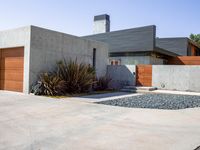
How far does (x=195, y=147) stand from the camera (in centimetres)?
407

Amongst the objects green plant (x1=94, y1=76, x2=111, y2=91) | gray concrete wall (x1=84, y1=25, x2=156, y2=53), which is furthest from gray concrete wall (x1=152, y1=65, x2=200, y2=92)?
gray concrete wall (x1=84, y1=25, x2=156, y2=53)

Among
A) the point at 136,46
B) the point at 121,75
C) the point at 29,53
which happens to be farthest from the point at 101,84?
the point at 136,46

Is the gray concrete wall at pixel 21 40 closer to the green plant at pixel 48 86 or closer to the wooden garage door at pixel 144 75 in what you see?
the green plant at pixel 48 86

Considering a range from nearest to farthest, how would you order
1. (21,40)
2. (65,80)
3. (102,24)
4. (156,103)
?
(156,103) < (21,40) < (65,80) < (102,24)

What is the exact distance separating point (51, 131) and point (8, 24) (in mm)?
11139

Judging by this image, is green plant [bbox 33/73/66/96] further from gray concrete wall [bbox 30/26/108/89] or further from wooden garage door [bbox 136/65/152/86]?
wooden garage door [bbox 136/65/152/86]

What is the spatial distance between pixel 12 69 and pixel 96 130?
953 cm

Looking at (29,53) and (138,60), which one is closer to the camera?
(29,53)

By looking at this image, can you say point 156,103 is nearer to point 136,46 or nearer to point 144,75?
point 144,75

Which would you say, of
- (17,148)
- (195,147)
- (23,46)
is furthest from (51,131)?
(23,46)

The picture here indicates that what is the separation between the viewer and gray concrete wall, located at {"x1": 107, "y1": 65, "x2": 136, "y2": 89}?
17.0 metres

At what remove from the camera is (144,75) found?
1658 centimetres

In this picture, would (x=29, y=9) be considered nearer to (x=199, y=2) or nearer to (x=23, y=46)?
(x=23, y=46)

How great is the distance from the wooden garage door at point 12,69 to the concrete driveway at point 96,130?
214 inches
